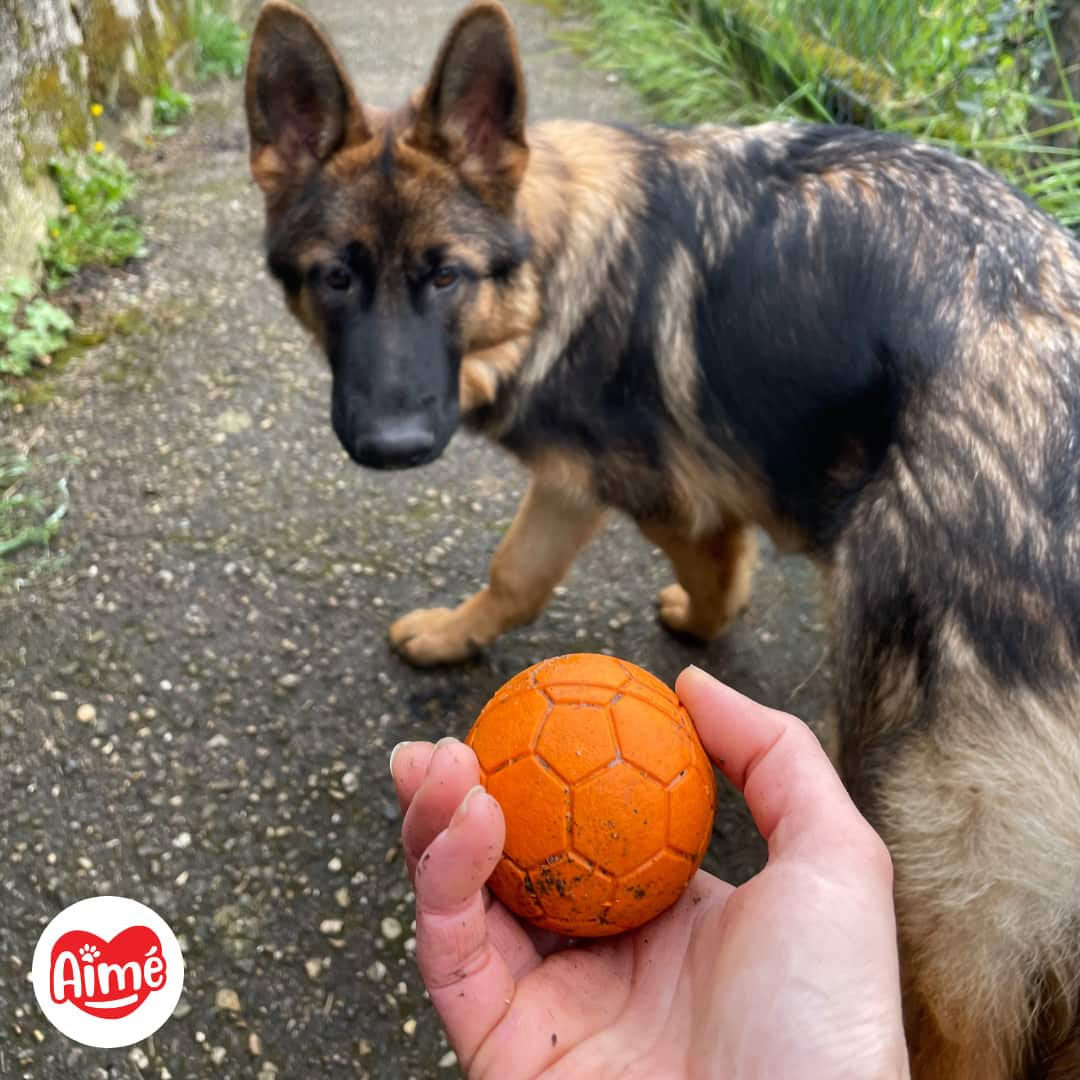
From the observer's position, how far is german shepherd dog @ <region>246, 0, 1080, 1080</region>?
181cm

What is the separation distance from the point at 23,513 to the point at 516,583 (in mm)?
2038

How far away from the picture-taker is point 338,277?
249 cm

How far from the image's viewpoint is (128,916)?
2496 millimetres

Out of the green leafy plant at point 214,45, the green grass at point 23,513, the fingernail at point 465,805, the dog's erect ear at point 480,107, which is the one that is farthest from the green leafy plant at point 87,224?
the fingernail at point 465,805

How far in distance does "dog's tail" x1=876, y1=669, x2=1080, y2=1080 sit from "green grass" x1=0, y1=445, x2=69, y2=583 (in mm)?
3087

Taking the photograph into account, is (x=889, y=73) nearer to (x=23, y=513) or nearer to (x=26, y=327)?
(x=26, y=327)

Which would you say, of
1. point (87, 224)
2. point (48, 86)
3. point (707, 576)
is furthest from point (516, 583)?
point (48, 86)

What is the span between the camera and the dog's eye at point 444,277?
249cm

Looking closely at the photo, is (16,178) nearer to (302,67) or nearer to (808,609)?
(302,67)

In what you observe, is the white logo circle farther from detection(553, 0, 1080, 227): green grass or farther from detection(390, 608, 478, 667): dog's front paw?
detection(553, 0, 1080, 227): green grass

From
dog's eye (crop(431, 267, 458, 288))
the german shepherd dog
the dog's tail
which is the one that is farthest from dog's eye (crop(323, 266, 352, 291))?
the dog's tail

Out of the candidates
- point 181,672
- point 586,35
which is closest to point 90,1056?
point 181,672

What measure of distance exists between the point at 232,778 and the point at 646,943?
1.60 m

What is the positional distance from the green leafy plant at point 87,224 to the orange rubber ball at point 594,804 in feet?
13.7
